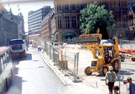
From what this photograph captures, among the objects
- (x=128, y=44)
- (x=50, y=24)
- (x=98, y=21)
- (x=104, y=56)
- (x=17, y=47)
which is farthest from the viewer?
(x=50, y=24)

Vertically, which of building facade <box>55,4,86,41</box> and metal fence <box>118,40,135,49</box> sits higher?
building facade <box>55,4,86,41</box>

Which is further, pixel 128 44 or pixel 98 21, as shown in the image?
pixel 98 21

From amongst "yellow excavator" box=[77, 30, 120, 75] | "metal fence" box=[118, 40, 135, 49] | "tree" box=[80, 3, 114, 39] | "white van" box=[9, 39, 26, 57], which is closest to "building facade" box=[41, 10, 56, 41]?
"tree" box=[80, 3, 114, 39]

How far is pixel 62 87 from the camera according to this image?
10.6 m

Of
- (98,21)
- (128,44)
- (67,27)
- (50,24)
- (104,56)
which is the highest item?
(50,24)

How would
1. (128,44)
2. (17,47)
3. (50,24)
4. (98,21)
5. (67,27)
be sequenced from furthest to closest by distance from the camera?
(50,24) < (67,27) < (98,21) < (128,44) < (17,47)

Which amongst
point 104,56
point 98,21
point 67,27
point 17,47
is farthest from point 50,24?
point 104,56

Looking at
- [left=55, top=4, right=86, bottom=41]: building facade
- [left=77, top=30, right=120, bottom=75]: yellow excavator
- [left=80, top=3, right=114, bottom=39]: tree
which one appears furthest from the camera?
[left=55, top=4, right=86, bottom=41]: building facade

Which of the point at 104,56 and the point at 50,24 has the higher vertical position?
the point at 50,24

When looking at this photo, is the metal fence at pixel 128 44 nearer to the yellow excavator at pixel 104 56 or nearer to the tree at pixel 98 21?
the tree at pixel 98 21

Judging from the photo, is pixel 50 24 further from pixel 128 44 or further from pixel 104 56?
pixel 104 56

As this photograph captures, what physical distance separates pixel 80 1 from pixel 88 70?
11926 mm

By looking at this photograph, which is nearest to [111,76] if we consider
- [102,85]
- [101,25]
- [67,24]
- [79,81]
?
[102,85]

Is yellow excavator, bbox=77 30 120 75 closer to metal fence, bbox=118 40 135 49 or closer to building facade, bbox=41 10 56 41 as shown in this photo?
metal fence, bbox=118 40 135 49
